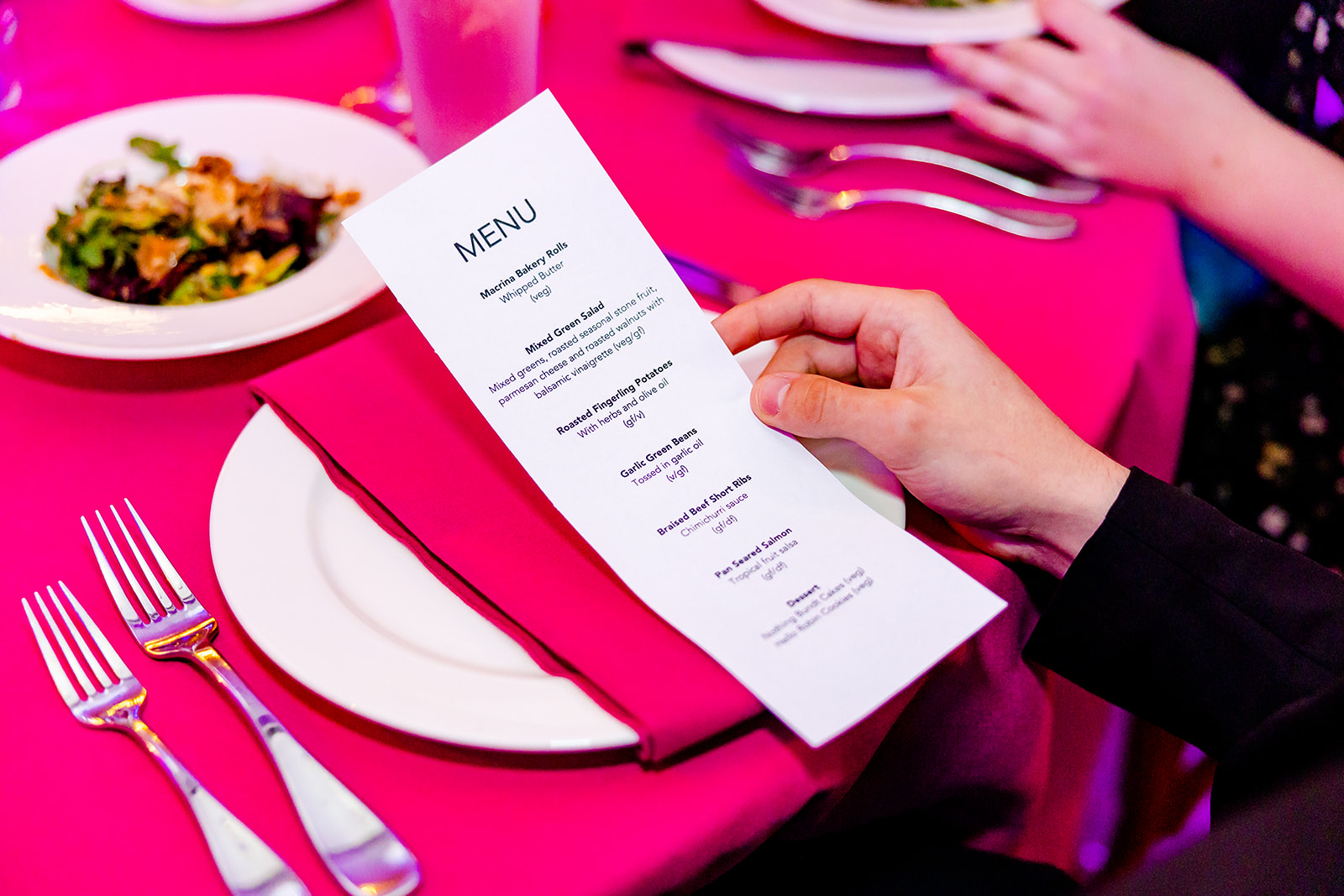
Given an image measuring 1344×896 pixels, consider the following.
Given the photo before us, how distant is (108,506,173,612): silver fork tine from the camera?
2.03 ft

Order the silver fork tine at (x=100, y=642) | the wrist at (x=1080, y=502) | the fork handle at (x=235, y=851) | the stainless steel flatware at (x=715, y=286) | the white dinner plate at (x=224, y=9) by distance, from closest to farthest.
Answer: the fork handle at (x=235, y=851), the silver fork tine at (x=100, y=642), the wrist at (x=1080, y=502), the stainless steel flatware at (x=715, y=286), the white dinner plate at (x=224, y=9)

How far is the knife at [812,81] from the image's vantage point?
1.03 meters

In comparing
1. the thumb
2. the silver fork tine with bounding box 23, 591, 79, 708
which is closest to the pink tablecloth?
the silver fork tine with bounding box 23, 591, 79, 708

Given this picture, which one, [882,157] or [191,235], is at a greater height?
[191,235]

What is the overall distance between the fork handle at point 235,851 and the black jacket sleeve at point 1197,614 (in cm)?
50

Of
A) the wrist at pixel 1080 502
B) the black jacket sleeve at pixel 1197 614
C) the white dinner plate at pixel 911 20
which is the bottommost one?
the black jacket sleeve at pixel 1197 614

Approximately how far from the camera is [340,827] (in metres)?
0.50

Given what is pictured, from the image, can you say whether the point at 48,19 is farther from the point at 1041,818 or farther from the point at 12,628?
the point at 1041,818

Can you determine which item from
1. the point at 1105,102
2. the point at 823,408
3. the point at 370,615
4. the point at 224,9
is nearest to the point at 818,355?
the point at 823,408

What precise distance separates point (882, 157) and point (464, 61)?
0.43 meters

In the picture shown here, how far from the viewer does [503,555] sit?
62 centimetres

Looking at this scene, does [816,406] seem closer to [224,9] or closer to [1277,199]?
[1277,199]

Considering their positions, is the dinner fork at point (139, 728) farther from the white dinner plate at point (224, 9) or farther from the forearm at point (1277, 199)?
the forearm at point (1277, 199)

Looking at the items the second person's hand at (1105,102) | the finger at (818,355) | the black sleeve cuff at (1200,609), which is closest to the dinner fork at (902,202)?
the second person's hand at (1105,102)
